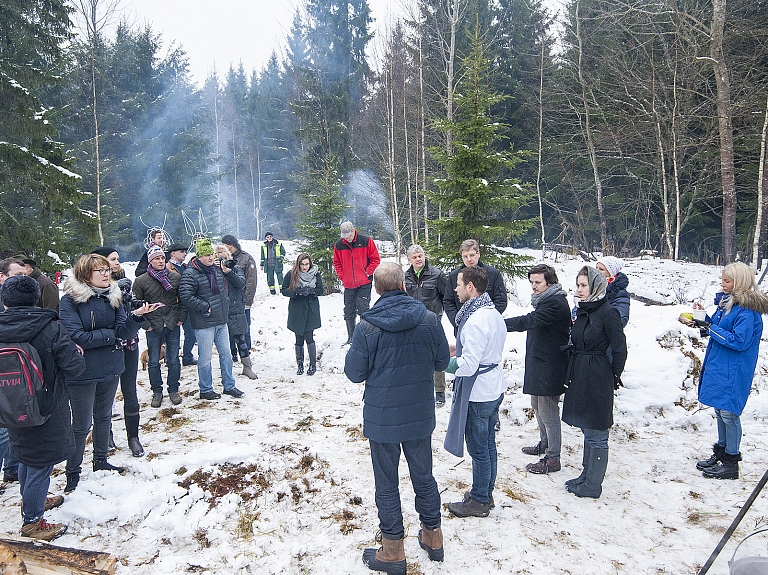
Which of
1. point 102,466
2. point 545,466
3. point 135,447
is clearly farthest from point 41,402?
point 545,466

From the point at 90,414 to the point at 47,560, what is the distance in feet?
5.30

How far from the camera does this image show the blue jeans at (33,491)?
3465 millimetres

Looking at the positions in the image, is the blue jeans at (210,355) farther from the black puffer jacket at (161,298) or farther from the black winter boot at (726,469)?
the black winter boot at (726,469)

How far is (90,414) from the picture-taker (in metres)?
4.16

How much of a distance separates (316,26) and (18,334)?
23986mm

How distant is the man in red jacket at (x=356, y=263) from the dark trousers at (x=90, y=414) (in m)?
4.25

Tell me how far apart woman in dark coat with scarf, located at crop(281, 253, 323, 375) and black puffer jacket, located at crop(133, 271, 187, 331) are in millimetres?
1708

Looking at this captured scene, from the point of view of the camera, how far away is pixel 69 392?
4.03 meters

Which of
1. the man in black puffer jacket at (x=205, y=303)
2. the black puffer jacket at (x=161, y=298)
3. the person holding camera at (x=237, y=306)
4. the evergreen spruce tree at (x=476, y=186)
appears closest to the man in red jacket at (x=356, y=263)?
the evergreen spruce tree at (x=476, y=186)

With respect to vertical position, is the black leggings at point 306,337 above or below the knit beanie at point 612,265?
below

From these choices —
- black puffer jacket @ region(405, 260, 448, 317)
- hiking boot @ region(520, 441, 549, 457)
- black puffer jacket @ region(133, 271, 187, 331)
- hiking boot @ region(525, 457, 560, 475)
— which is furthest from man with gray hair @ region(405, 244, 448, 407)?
black puffer jacket @ region(133, 271, 187, 331)

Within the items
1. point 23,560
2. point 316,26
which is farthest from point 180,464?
point 316,26

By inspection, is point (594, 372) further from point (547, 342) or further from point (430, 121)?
point (430, 121)

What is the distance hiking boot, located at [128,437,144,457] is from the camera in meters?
4.78
